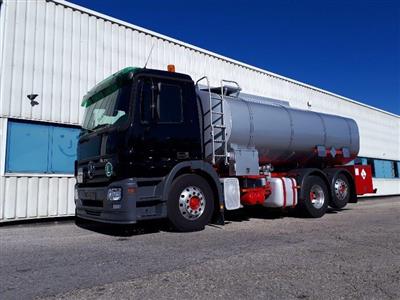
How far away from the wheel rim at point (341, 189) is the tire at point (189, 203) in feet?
16.4

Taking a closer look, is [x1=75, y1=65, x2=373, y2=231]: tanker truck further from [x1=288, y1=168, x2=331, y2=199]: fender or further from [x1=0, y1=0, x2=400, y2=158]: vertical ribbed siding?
[x1=0, y1=0, x2=400, y2=158]: vertical ribbed siding

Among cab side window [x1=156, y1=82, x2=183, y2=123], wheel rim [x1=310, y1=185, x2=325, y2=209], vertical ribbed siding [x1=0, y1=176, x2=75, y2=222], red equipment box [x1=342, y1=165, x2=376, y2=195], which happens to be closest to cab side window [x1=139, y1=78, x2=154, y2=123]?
cab side window [x1=156, y1=82, x2=183, y2=123]

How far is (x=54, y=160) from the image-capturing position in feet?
33.7

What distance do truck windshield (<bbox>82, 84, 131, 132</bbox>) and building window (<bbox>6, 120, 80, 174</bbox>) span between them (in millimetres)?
2714

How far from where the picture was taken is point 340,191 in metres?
11.0

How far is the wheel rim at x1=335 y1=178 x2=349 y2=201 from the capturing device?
1096 cm

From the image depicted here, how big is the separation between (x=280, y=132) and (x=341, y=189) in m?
3.06

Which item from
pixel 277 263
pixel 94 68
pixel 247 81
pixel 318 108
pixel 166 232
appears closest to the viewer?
pixel 277 263

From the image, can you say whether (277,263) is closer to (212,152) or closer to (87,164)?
(212,152)

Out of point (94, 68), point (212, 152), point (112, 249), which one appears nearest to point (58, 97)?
Result: point (94, 68)

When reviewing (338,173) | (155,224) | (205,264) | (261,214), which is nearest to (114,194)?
(155,224)

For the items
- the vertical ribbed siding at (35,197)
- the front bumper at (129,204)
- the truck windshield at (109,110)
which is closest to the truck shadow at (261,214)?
the front bumper at (129,204)

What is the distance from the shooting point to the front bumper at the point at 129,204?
6293 mm

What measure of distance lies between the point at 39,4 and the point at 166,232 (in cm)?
709
